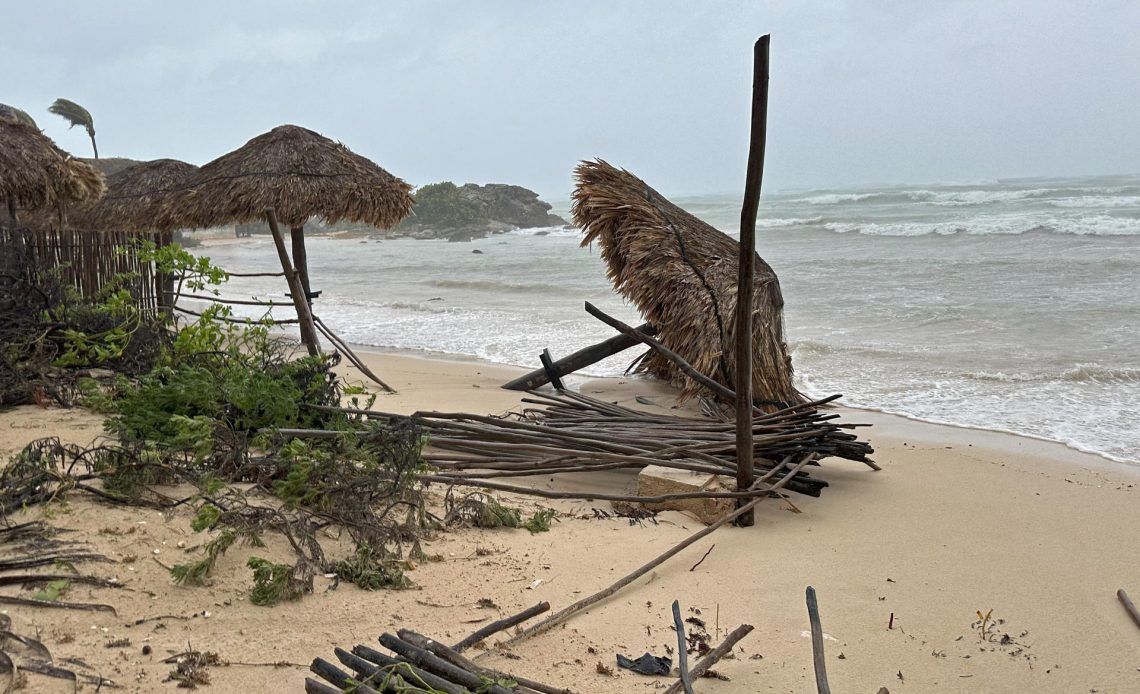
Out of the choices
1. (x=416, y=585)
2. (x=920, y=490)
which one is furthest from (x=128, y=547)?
(x=920, y=490)

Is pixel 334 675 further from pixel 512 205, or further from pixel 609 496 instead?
pixel 512 205

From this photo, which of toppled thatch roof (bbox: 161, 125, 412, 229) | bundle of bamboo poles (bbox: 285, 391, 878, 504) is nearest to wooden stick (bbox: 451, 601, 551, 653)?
bundle of bamboo poles (bbox: 285, 391, 878, 504)

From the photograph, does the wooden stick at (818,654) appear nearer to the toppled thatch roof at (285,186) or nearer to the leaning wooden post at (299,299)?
the leaning wooden post at (299,299)

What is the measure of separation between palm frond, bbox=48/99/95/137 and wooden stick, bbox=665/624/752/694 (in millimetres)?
34299

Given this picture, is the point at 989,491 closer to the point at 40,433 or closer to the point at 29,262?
the point at 40,433

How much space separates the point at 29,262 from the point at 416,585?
4883 mm

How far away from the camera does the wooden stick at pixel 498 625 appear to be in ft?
8.34

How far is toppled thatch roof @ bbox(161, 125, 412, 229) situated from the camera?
777 centimetres

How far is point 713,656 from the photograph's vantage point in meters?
2.59

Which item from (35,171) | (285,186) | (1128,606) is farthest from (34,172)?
(1128,606)

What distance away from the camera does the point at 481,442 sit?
4773 mm

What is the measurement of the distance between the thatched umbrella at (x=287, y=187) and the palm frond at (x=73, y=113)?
1055 inches

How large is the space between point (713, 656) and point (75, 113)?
3452cm

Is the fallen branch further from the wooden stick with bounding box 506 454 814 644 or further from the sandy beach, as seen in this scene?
the wooden stick with bounding box 506 454 814 644
